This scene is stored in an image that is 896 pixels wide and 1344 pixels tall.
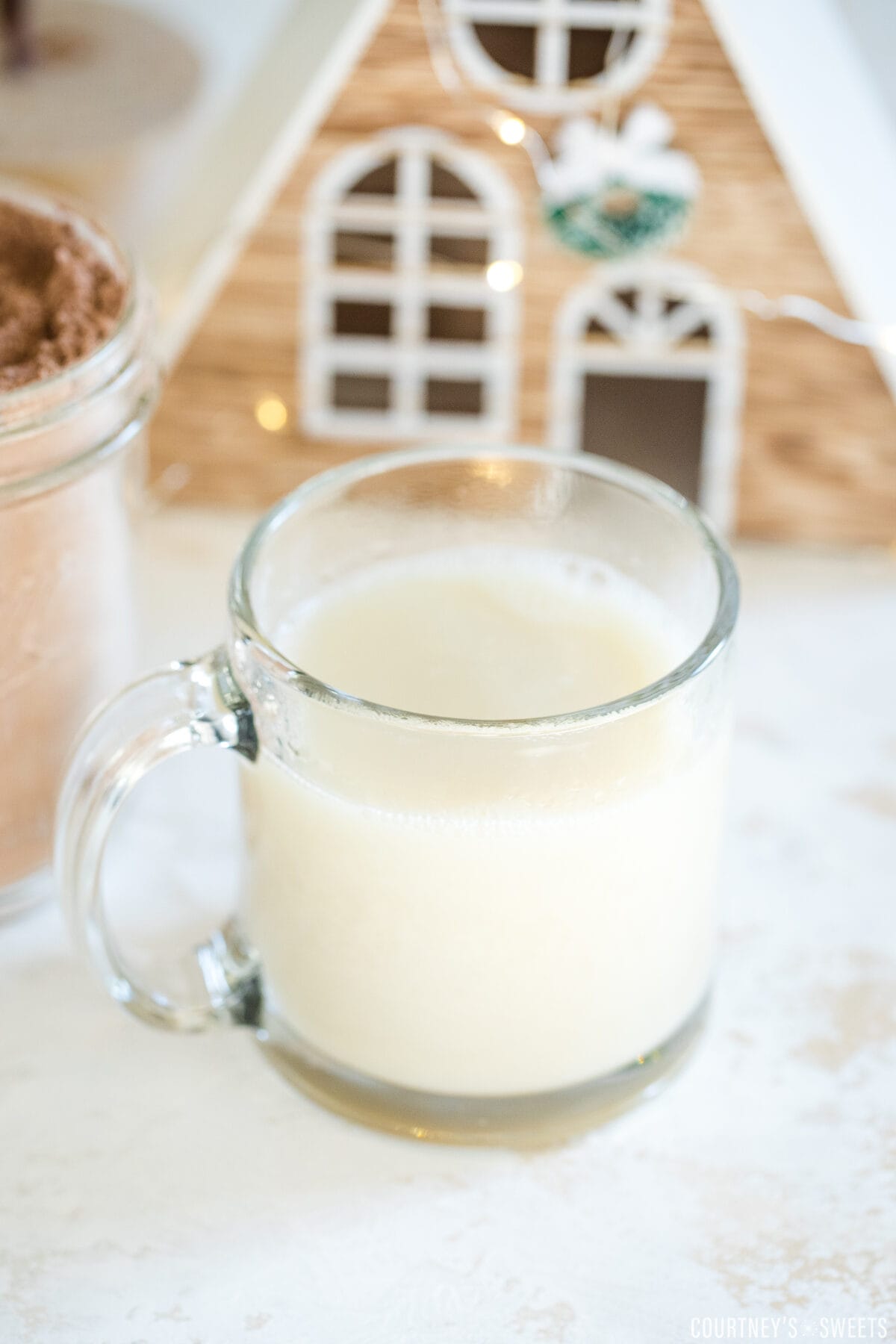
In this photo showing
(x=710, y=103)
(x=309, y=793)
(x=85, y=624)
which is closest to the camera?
(x=309, y=793)

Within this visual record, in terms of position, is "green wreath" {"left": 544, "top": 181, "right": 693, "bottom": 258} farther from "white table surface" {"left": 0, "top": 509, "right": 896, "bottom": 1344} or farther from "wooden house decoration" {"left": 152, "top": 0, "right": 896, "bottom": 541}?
"white table surface" {"left": 0, "top": 509, "right": 896, "bottom": 1344}

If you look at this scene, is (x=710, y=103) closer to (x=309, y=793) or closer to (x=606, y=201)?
(x=606, y=201)

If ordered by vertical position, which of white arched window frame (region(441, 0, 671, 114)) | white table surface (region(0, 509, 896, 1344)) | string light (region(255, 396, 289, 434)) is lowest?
white table surface (region(0, 509, 896, 1344))

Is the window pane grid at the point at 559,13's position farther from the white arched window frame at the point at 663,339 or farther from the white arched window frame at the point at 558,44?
the white arched window frame at the point at 663,339

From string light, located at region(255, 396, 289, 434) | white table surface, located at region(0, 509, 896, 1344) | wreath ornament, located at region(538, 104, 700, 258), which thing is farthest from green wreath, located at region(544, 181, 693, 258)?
white table surface, located at region(0, 509, 896, 1344)

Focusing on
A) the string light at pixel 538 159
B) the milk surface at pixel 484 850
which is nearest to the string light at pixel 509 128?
the string light at pixel 538 159

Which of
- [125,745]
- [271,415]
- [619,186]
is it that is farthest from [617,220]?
[125,745]

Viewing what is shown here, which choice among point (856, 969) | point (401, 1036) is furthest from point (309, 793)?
point (856, 969)
